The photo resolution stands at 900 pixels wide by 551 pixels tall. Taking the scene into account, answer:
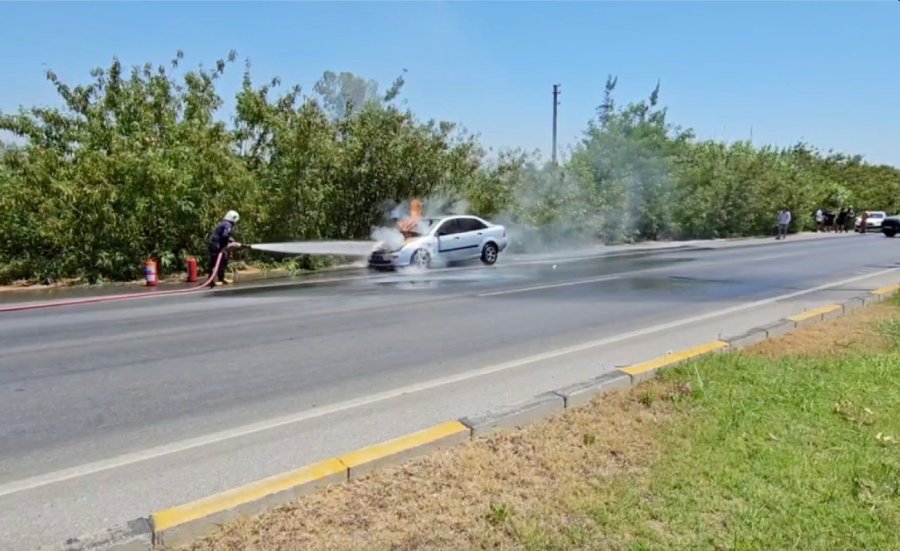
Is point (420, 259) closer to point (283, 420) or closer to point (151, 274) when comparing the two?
point (151, 274)

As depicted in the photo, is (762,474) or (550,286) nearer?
(762,474)

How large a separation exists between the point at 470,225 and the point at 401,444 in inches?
581

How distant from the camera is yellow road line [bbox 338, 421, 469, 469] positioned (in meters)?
3.79

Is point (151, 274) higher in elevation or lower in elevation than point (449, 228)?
lower

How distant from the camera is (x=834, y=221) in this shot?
47312mm

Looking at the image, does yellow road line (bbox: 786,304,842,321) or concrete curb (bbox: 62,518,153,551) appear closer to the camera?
concrete curb (bbox: 62,518,153,551)

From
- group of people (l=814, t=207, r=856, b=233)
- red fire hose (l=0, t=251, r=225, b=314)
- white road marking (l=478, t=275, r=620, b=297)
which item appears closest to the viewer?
red fire hose (l=0, t=251, r=225, b=314)

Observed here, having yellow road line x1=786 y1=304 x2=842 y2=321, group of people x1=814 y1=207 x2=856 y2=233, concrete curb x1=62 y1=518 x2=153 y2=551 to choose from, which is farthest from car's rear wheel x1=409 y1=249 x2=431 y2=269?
group of people x1=814 y1=207 x2=856 y2=233

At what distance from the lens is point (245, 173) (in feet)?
57.5

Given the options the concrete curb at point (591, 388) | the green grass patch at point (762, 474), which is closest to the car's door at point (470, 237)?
the concrete curb at point (591, 388)

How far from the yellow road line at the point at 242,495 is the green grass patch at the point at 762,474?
1.27 meters

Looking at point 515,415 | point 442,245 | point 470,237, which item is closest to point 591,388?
point 515,415

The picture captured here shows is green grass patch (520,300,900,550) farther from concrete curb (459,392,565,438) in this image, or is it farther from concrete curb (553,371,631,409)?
concrete curb (459,392,565,438)

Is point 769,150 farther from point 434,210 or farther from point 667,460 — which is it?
point 667,460
